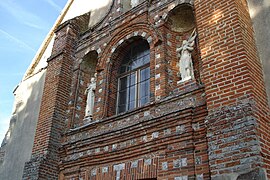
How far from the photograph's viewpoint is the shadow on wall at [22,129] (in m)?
9.74

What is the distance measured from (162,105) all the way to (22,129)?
584 cm

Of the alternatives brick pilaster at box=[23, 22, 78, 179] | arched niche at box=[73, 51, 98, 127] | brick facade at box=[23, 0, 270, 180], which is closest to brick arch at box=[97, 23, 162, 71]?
brick facade at box=[23, 0, 270, 180]

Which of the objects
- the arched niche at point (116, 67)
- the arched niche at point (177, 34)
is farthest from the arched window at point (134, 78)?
the arched niche at point (177, 34)

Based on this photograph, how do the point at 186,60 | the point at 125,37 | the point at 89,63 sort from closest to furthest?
the point at 186,60, the point at 125,37, the point at 89,63

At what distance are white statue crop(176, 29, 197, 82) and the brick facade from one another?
177 millimetres

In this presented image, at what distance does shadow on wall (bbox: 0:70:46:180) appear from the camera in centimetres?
974

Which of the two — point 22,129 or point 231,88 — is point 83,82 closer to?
point 22,129

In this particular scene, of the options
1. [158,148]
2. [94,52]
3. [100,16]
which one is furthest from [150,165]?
[100,16]

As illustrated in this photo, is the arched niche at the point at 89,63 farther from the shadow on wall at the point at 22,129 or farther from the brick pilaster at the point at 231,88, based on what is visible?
the brick pilaster at the point at 231,88

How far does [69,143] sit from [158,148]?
3.04 metres

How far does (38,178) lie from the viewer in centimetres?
820

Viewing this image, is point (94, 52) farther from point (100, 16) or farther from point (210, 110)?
point (210, 110)

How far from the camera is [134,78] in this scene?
28.3ft

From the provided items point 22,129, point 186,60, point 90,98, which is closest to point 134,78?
point 90,98
